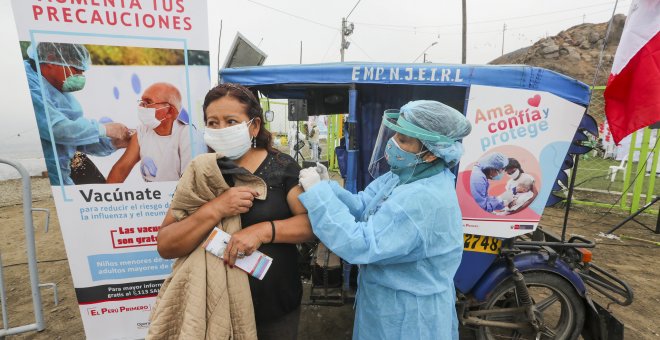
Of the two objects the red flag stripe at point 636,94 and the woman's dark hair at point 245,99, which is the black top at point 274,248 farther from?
the red flag stripe at point 636,94

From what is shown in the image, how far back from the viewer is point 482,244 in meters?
2.54

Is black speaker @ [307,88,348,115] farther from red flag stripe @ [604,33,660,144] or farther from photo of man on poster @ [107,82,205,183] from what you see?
red flag stripe @ [604,33,660,144]

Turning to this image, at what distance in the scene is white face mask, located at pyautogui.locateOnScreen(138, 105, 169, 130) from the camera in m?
2.19

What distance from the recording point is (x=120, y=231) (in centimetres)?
229

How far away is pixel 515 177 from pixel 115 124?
9.53 ft

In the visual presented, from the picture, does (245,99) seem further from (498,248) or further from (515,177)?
(498,248)

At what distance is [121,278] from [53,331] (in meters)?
1.57

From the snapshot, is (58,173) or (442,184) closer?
(442,184)

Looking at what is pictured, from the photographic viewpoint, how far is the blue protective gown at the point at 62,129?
198cm

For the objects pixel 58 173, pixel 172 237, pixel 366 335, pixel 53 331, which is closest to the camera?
pixel 172 237

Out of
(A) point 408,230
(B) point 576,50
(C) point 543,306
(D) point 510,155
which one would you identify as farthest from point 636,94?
(B) point 576,50

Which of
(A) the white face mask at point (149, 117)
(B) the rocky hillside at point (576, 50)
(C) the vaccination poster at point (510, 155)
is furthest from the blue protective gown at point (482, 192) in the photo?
(B) the rocky hillside at point (576, 50)

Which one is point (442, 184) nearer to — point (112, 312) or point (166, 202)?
point (166, 202)

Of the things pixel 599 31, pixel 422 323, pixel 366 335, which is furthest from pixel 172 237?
pixel 599 31
